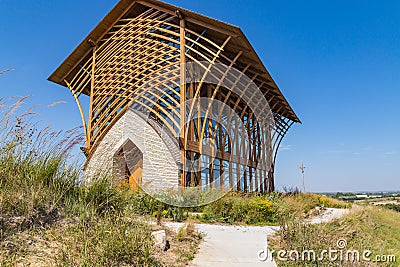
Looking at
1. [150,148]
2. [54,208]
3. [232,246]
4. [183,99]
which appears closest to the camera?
[54,208]

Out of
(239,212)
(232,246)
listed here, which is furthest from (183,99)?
(232,246)

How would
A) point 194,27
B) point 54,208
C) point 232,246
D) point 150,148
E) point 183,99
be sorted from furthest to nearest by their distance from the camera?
point 194,27 < point 150,148 < point 183,99 < point 232,246 < point 54,208

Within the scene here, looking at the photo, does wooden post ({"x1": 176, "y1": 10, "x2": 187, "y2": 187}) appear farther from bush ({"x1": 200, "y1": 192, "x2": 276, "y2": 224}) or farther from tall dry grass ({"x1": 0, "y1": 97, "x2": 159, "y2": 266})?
tall dry grass ({"x1": 0, "y1": 97, "x2": 159, "y2": 266})

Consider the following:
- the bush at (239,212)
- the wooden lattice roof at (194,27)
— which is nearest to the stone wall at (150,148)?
the bush at (239,212)

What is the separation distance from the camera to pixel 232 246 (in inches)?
163

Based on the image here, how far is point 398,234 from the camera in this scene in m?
7.91

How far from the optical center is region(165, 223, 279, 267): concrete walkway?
3.40m

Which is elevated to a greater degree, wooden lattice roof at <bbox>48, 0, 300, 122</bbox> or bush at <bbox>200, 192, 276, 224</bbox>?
wooden lattice roof at <bbox>48, 0, 300, 122</bbox>

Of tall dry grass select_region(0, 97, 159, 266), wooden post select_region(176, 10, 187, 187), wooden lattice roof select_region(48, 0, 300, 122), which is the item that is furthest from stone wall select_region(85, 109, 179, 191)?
tall dry grass select_region(0, 97, 159, 266)

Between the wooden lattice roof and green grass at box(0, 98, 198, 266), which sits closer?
green grass at box(0, 98, 198, 266)

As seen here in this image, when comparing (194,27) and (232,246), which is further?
(194,27)

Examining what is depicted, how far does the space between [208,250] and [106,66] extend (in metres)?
10.1

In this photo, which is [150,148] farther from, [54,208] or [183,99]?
[54,208]

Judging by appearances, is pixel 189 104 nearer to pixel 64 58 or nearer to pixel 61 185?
pixel 61 185
